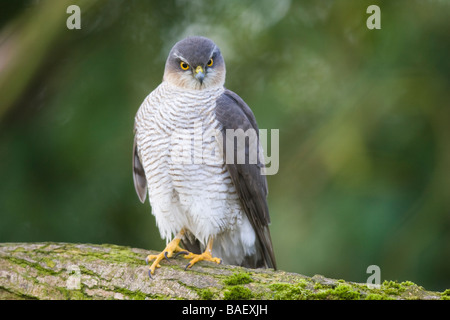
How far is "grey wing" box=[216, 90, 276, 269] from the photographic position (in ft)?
12.2

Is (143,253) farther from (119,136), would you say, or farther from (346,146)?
(346,146)

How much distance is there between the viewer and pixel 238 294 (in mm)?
2895

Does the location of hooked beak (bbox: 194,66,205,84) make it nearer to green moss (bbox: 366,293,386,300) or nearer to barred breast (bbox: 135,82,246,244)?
barred breast (bbox: 135,82,246,244)

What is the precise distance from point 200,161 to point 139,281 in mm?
933

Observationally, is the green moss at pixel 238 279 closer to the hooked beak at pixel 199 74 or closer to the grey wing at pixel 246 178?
the grey wing at pixel 246 178

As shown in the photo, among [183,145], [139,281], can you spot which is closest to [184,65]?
[183,145]

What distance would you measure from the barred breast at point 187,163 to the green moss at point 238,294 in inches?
34.1

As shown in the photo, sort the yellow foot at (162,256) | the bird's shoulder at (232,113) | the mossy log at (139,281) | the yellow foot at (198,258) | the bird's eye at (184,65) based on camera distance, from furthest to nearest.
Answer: the bird's eye at (184,65), the bird's shoulder at (232,113), the yellow foot at (198,258), the yellow foot at (162,256), the mossy log at (139,281)

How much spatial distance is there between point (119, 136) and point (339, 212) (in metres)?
2.08

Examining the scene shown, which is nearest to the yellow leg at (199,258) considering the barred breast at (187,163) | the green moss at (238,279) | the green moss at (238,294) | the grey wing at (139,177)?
the barred breast at (187,163)

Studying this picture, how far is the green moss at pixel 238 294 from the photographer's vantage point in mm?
2895

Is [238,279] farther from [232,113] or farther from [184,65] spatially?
[184,65]

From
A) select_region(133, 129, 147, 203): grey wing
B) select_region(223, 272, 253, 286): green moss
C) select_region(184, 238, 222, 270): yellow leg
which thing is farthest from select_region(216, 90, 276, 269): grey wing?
select_region(133, 129, 147, 203): grey wing

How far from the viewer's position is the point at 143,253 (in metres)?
3.49
